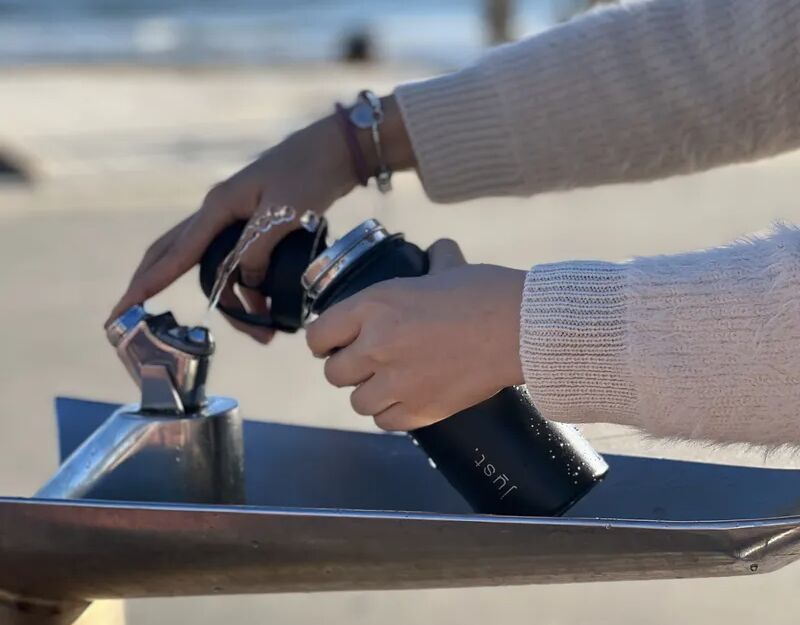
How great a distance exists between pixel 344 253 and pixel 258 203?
0.23m

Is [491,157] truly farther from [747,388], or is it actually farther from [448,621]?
[448,621]

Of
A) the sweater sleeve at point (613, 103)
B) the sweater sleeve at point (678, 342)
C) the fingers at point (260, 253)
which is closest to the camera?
the sweater sleeve at point (678, 342)

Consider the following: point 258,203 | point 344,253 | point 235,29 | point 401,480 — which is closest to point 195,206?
point 258,203

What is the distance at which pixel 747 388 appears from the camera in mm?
774

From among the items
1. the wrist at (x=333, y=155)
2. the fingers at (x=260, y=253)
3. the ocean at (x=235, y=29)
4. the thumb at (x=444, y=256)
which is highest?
the ocean at (x=235, y=29)

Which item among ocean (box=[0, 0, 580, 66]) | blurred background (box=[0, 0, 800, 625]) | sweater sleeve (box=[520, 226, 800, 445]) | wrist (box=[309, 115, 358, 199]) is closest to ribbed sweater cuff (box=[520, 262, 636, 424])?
sweater sleeve (box=[520, 226, 800, 445])

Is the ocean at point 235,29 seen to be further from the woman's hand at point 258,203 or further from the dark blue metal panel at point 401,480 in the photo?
the dark blue metal panel at point 401,480

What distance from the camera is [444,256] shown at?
895mm

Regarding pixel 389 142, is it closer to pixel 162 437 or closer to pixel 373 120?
pixel 373 120

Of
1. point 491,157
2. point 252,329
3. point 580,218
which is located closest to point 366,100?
point 491,157

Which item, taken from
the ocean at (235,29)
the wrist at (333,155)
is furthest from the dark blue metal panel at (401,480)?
the ocean at (235,29)

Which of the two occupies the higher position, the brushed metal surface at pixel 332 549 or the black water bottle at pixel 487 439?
the black water bottle at pixel 487 439

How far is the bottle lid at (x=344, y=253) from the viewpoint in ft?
2.86

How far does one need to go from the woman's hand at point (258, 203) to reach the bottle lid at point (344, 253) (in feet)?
0.43
